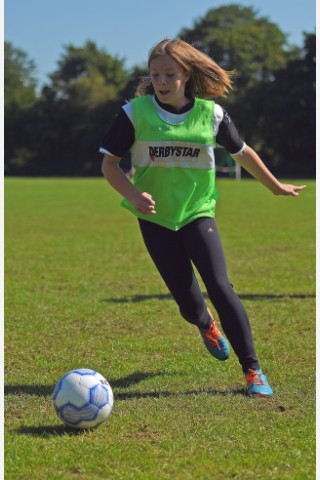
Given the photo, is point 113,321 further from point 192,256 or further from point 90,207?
point 90,207

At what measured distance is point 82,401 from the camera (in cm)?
457

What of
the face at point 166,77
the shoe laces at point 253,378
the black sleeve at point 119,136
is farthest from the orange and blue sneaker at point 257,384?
the face at point 166,77

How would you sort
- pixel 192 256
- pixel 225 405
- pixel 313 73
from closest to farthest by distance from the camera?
pixel 225 405 < pixel 192 256 < pixel 313 73

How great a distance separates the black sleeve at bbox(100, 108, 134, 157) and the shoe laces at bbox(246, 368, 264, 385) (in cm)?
170

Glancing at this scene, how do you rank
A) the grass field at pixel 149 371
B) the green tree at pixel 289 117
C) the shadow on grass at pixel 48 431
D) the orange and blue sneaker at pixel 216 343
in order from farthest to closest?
1. the green tree at pixel 289 117
2. the orange and blue sneaker at pixel 216 343
3. the shadow on grass at pixel 48 431
4. the grass field at pixel 149 371

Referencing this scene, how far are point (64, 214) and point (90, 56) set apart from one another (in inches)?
3424

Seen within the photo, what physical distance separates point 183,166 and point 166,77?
61 cm

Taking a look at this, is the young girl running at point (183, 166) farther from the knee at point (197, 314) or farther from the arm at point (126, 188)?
the knee at point (197, 314)

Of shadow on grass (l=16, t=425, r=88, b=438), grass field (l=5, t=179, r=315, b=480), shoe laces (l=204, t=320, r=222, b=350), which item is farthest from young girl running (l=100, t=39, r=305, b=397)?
shadow on grass (l=16, t=425, r=88, b=438)

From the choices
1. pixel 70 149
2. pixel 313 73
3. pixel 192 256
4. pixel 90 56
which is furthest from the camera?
pixel 90 56

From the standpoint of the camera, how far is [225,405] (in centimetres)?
507

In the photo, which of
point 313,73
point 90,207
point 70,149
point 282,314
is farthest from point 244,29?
point 282,314

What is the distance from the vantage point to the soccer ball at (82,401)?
15.0ft

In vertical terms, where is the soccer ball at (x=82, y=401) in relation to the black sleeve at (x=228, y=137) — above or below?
below
